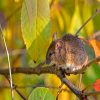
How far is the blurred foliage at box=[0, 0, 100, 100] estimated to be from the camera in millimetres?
1469

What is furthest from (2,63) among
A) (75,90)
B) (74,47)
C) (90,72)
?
(75,90)

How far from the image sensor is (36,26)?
1.48m

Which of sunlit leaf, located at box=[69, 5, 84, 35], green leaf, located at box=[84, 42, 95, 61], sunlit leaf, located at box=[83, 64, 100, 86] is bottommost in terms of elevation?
green leaf, located at box=[84, 42, 95, 61]

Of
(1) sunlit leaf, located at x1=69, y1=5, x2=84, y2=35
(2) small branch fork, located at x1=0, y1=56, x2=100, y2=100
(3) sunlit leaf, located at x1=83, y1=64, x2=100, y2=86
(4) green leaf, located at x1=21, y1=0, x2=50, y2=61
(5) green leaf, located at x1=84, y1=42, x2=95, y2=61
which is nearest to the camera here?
(2) small branch fork, located at x1=0, y1=56, x2=100, y2=100

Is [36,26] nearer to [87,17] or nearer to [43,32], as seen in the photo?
[43,32]

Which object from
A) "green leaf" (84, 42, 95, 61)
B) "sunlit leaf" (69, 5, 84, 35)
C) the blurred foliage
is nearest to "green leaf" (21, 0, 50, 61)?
the blurred foliage

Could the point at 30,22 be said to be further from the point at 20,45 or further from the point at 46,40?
the point at 20,45

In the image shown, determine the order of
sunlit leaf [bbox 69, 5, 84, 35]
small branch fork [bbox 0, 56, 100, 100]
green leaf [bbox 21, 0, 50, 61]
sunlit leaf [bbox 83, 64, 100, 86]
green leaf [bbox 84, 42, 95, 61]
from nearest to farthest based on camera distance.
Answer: small branch fork [bbox 0, 56, 100, 100]
green leaf [bbox 21, 0, 50, 61]
green leaf [bbox 84, 42, 95, 61]
sunlit leaf [bbox 83, 64, 100, 86]
sunlit leaf [bbox 69, 5, 84, 35]

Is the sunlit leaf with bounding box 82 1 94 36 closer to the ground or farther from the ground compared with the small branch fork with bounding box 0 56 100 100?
farther from the ground

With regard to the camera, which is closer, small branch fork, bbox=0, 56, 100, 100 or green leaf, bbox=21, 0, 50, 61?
small branch fork, bbox=0, 56, 100, 100

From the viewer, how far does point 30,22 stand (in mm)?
1457

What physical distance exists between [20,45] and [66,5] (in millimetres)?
477

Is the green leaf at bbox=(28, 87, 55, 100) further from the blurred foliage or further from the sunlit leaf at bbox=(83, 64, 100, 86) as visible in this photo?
the sunlit leaf at bbox=(83, 64, 100, 86)

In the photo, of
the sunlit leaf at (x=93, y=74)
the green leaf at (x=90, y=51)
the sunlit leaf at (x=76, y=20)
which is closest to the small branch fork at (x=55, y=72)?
the green leaf at (x=90, y=51)
